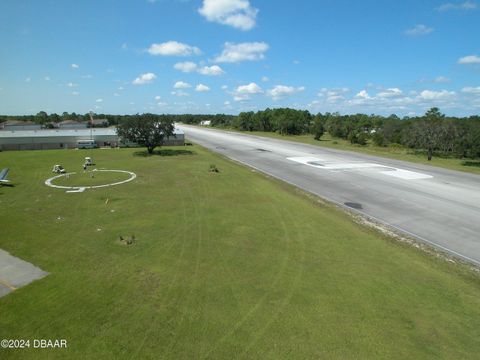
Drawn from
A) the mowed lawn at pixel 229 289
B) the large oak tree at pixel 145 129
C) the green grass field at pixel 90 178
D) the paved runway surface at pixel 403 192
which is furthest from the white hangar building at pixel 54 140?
the mowed lawn at pixel 229 289

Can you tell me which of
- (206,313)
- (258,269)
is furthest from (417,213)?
(206,313)

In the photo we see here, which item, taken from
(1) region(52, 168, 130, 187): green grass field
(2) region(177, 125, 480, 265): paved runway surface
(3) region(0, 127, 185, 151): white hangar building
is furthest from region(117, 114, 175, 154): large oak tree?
(1) region(52, 168, 130, 187): green grass field

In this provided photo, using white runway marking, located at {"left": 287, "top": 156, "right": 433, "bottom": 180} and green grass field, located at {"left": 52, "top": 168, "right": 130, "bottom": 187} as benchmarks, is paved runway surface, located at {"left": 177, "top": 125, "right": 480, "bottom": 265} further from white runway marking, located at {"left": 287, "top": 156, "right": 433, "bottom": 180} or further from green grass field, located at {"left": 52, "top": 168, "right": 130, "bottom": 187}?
green grass field, located at {"left": 52, "top": 168, "right": 130, "bottom": 187}

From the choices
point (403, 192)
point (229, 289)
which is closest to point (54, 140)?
point (403, 192)

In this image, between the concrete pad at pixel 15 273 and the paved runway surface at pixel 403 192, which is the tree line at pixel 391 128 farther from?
the concrete pad at pixel 15 273

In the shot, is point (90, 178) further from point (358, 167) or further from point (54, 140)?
point (54, 140)

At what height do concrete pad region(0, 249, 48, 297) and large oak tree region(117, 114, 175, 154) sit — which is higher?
large oak tree region(117, 114, 175, 154)

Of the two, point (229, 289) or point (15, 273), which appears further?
point (15, 273)

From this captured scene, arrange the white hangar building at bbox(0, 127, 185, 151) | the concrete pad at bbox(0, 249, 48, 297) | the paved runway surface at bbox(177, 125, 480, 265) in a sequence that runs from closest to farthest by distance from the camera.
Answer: the concrete pad at bbox(0, 249, 48, 297)
the paved runway surface at bbox(177, 125, 480, 265)
the white hangar building at bbox(0, 127, 185, 151)
